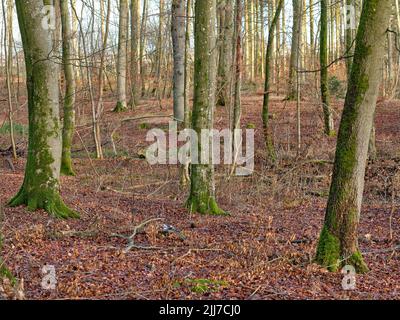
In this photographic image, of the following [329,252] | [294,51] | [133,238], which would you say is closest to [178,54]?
[133,238]

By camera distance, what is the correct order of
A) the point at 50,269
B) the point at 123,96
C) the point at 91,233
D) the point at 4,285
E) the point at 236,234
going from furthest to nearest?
the point at 123,96
the point at 236,234
the point at 91,233
the point at 50,269
the point at 4,285

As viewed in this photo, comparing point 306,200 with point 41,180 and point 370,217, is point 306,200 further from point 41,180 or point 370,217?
point 41,180

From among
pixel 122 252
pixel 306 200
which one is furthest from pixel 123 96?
pixel 122 252

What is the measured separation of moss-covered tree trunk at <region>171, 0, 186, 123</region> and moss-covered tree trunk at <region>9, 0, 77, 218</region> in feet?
12.4

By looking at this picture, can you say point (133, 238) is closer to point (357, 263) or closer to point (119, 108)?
point (357, 263)

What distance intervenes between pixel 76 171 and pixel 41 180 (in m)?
6.26

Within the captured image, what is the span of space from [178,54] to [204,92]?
2.78m

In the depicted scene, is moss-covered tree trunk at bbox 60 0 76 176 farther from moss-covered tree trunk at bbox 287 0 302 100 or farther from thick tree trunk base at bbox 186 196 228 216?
moss-covered tree trunk at bbox 287 0 302 100

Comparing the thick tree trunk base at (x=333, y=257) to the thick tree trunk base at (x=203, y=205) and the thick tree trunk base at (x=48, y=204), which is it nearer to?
the thick tree trunk base at (x=203, y=205)

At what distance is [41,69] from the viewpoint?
894 cm

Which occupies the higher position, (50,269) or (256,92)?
(256,92)

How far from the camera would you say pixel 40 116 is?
9.07 meters

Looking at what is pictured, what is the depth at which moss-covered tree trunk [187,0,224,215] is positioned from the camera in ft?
32.1

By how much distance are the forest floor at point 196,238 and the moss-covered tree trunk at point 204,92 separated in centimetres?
47
